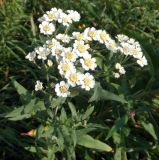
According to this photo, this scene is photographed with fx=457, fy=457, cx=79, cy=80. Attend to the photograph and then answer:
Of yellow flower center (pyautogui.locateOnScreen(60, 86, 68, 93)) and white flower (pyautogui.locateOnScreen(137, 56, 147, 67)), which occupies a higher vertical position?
white flower (pyautogui.locateOnScreen(137, 56, 147, 67))

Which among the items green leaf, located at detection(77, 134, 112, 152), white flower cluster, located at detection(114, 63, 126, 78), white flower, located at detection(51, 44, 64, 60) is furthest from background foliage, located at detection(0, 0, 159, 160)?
white flower, located at detection(51, 44, 64, 60)

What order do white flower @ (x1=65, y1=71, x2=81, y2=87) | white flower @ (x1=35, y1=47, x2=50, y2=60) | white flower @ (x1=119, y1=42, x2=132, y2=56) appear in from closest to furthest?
1. white flower @ (x1=65, y1=71, x2=81, y2=87)
2. white flower @ (x1=35, y1=47, x2=50, y2=60)
3. white flower @ (x1=119, y1=42, x2=132, y2=56)

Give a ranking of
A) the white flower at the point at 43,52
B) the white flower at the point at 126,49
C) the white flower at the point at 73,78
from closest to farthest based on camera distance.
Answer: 1. the white flower at the point at 73,78
2. the white flower at the point at 43,52
3. the white flower at the point at 126,49

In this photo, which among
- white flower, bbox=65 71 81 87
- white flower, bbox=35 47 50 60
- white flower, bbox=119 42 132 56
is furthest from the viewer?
white flower, bbox=119 42 132 56

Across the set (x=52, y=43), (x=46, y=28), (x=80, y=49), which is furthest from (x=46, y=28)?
(x=80, y=49)

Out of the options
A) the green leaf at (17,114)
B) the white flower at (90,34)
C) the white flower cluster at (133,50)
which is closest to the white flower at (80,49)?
the white flower at (90,34)

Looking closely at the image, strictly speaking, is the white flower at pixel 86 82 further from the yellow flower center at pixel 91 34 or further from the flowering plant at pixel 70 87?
the yellow flower center at pixel 91 34

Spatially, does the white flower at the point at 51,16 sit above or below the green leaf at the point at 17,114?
above

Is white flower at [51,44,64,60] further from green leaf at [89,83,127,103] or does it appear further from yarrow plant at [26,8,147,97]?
green leaf at [89,83,127,103]

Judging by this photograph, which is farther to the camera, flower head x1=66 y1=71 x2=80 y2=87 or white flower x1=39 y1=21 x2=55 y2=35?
white flower x1=39 y1=21 x2=55 y2=35
